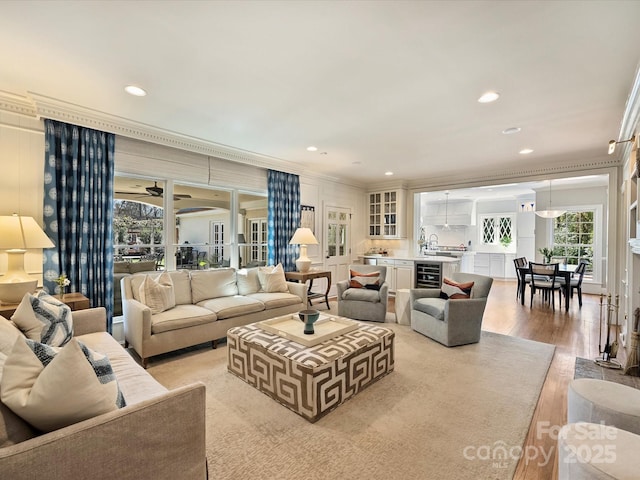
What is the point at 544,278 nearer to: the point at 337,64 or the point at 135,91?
the point at 337,64

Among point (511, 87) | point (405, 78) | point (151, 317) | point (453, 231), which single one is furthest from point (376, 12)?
point (453, 231)

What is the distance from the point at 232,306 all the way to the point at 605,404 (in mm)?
3427

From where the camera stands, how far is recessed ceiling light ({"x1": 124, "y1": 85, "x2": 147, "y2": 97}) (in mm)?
2766

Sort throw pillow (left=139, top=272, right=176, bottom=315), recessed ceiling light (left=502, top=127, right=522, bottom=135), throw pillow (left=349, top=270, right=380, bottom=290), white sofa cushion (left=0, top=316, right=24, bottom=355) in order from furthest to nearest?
1. throw pillow (left=349, top=270, right=380, bottom=290)
2. recessed ceiling light (left=502, top=127, right=522, bottom=135)
3. throw pillow (left=139, top=272, right=176, bottom=315)
4. white sofa cushion (left=0, top=316, right=24, bottom=355)

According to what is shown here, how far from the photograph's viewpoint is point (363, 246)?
761 cm

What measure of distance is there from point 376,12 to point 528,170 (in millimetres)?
4976

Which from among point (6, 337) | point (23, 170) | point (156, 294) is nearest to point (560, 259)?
point (156, 294)

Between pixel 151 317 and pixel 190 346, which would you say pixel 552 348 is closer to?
pixel 190 346

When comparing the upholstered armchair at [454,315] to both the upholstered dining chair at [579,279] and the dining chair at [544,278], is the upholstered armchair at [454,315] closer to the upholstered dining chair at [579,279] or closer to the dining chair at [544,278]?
the dining chair at [544,278]

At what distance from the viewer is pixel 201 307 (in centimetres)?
382

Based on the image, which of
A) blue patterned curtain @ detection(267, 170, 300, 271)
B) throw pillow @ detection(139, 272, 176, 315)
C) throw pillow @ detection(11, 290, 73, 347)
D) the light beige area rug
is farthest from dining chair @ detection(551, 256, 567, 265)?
throw pillow @ detection(11, 290, 73, 347)

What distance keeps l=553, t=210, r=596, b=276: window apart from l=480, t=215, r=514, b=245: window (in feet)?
4.31

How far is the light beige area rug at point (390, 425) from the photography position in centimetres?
179

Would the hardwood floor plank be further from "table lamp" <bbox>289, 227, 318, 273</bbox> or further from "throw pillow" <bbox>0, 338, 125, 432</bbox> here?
"table lamp" <bbox>289, 227, 318, 273</bbox>
